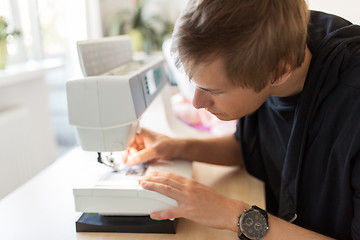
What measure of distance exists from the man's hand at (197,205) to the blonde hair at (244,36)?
30 cm

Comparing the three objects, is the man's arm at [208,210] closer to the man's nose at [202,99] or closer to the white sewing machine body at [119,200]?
the white sewing machine body at [119,200]

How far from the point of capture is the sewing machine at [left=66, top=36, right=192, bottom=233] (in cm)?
77

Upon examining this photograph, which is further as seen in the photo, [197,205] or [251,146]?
[251,146]

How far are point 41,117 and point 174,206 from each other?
59.4 inches

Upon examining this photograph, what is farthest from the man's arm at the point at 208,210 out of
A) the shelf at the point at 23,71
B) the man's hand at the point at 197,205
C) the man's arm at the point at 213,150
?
the shelf at the point at 23,71

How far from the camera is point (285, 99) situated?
3.12ft

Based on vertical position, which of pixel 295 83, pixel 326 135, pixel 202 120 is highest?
pixel 295 83

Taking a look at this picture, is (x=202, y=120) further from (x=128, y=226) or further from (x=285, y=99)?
(x=128, y=226)

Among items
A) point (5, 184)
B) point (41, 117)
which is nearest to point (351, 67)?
point (5, 184)

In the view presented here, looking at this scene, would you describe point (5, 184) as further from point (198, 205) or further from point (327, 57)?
point (327, 57)

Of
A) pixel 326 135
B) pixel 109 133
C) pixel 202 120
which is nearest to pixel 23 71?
pixel 202 120

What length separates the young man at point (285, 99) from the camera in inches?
26.5

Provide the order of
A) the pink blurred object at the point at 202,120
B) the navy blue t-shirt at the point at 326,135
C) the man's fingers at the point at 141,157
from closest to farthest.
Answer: the navy blue t-shirt at the point at 326,135 → the man's fingers at the point at 141,157 → the pink blurred object at the point at 202,120

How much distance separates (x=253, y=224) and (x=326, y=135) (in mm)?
288
